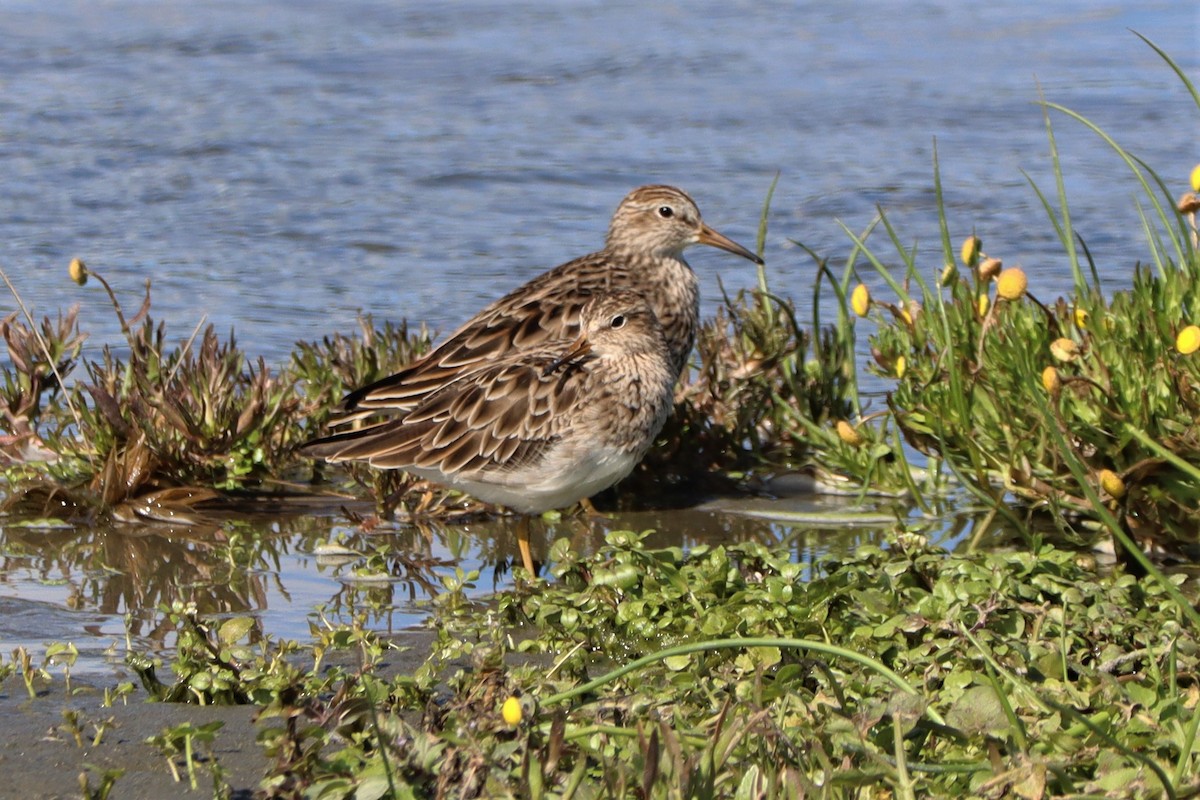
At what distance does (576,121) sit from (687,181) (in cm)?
193

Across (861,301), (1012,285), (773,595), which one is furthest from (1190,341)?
(773,595)

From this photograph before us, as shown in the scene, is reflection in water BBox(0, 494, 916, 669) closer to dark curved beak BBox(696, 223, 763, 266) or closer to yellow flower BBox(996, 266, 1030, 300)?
yellow flower BBox(996, 266, 1030, 300)

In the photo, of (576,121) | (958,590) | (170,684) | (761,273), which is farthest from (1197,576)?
(576,121)

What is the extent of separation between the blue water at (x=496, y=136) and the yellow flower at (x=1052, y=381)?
14.6 ft

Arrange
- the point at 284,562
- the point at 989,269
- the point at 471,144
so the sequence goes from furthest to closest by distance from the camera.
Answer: the point at 471,144 → the point at 284,562 → the point at 989,269

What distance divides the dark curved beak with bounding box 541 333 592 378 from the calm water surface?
71 centimetres

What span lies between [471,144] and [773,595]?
852cm

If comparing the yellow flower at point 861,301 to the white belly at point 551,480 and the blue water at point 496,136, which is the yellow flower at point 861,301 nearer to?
the white belly at point 551,480

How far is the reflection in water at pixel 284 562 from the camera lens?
5.48m

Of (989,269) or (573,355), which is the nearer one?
(989,269)

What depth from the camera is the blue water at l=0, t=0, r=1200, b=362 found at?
10281 millimetres

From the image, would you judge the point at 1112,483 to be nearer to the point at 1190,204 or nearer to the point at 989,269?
the point at 989,269

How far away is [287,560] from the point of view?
6.16 metres

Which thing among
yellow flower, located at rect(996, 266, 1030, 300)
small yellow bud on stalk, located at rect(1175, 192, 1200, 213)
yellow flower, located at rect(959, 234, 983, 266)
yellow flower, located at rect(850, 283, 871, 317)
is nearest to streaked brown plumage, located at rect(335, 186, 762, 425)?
yellow flower, located at rect(850, 283, 871, 317)
